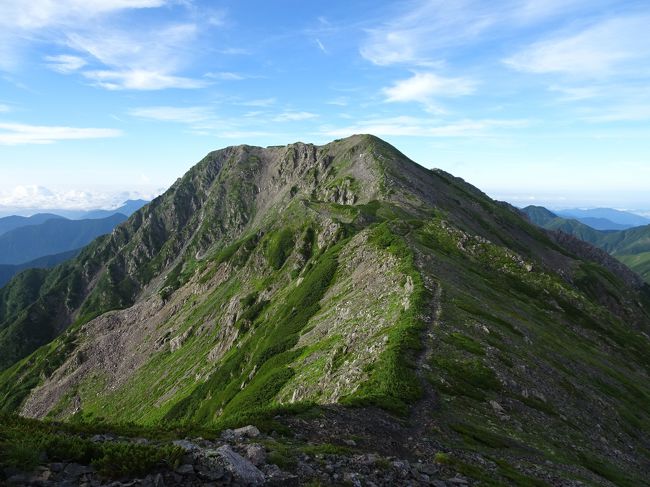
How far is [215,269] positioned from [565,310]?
12458 cm

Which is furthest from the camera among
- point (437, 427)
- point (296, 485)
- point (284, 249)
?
point (284, 249)

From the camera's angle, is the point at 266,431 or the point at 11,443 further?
the point at 266,431

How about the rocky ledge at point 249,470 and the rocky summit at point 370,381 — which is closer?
the rocky ledge at point 249,470

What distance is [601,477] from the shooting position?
2981cm

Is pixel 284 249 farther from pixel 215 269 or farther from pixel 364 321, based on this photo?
pixel 364 321

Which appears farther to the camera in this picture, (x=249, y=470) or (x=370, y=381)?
(x=370, y=381)

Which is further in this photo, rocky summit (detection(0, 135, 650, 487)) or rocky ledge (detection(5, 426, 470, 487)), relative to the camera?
rocky summit (detection(0, 135, 650, 487))

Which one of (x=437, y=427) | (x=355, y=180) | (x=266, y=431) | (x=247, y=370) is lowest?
(x=247, y=370)

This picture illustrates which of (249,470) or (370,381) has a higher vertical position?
(249,470)

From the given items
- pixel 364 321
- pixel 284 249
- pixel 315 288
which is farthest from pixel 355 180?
pixel 364 321

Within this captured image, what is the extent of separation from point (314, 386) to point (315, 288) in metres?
43.7

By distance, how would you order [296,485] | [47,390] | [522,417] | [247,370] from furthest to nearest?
[47,390]
[247,370]
[522,417]
[296,485]

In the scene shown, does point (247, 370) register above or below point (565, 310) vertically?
below

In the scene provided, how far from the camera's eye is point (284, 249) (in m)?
137
